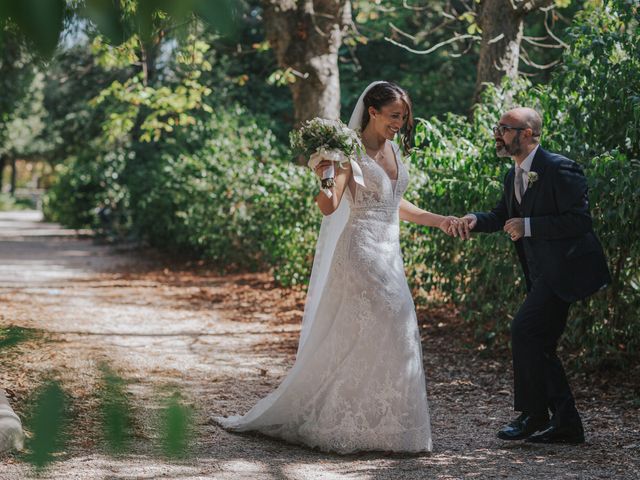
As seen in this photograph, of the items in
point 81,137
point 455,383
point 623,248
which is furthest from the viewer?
point 81,137

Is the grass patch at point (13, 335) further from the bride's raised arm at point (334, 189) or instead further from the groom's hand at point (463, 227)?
the groom's hand at point (463, 227)

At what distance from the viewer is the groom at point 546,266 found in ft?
15.7

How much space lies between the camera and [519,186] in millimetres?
5125

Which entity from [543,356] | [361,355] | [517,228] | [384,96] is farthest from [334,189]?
[543,356]

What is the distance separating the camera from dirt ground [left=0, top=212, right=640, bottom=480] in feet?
4.37

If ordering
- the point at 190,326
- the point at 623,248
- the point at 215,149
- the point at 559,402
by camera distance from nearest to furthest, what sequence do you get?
the point at 559,402, the point at 623,248, the point at 190,326, the point at 215,149

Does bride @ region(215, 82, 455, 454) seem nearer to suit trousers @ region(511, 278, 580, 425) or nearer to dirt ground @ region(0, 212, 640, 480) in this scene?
dirt ground @ region(0, 212, 640, 480)

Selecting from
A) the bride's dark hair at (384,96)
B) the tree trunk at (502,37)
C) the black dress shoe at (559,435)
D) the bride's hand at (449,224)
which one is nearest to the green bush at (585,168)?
the bride's hand at (449,224)

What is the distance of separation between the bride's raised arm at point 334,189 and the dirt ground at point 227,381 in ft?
4.05

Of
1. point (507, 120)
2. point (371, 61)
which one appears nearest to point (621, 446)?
point (507, 120)

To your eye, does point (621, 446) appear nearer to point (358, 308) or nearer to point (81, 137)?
point (358, 308)

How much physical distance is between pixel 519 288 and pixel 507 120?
2502 mm

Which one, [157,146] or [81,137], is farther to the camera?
[81,137]

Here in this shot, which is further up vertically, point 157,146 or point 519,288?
point 157,146
